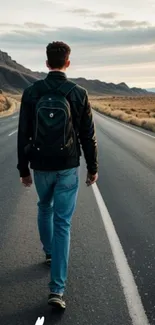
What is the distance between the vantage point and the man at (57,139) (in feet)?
13.8

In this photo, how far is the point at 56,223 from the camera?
14.4 ft

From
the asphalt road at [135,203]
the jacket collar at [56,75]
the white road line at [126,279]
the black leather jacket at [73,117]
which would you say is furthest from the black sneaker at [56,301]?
the jacket collar at [56,75]

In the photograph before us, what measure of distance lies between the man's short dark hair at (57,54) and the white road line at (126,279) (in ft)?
6.73

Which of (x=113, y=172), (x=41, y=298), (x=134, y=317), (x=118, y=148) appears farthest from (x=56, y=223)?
(x=118, y=148)

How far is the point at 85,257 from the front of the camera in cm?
558

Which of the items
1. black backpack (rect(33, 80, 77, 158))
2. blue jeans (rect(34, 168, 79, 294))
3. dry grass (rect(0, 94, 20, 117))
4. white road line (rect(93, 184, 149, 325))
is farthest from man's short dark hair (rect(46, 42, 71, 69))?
dry grass (rect(0, 94, 20, 117))

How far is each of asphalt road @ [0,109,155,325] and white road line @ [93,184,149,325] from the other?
5 centimetres

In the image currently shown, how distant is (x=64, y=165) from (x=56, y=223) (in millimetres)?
500

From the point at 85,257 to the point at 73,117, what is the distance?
6.12ft

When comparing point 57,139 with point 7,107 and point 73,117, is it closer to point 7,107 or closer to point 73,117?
point 73,117

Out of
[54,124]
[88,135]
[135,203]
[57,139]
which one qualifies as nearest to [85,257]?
[88,135]

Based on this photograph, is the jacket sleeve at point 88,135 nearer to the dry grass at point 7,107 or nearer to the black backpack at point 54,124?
the black backpack at point 54,124

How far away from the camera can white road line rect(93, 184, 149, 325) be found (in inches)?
162

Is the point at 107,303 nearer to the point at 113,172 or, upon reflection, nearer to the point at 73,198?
the point at 73,198
